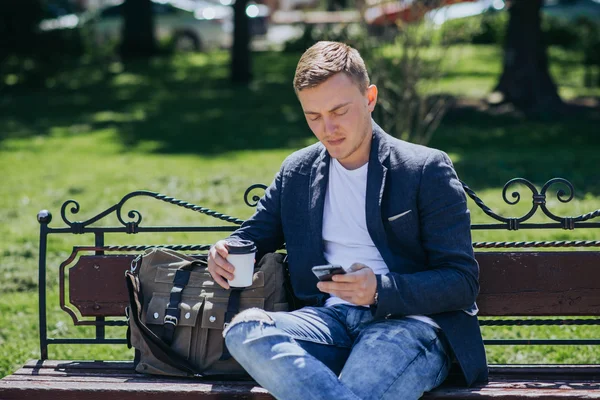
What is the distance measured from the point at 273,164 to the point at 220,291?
23.2 feet

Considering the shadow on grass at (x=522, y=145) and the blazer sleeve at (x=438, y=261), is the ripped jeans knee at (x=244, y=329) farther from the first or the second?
the shadow on grass at (x=522, y=145)

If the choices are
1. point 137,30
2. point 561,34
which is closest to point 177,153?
point 137,30

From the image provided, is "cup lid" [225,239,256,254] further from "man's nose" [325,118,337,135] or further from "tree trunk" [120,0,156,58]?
"tree trunk" [120,0,156,58]

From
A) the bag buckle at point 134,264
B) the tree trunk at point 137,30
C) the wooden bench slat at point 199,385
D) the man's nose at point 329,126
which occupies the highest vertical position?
the tree trunk at point 137,30

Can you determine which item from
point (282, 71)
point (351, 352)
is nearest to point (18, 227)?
point (351, 352)

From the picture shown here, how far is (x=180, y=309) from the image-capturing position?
11.5ft

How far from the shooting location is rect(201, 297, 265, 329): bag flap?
3.48 m

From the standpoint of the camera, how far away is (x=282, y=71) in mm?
19984

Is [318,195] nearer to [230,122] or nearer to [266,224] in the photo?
[266,224]

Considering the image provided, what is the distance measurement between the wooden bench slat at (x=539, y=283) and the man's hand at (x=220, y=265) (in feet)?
3.47

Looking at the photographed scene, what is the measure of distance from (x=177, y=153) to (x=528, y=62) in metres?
5.75

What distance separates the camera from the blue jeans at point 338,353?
2990 mm

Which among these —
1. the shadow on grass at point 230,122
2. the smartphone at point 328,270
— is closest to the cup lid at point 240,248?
the smartphone at point 328,270

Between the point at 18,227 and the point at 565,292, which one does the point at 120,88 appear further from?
the point at 565,292
